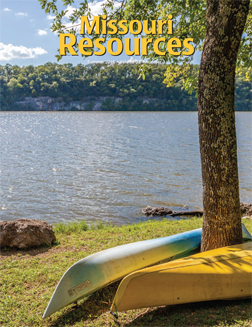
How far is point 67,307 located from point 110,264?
86 cm

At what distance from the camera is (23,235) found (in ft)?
21.1

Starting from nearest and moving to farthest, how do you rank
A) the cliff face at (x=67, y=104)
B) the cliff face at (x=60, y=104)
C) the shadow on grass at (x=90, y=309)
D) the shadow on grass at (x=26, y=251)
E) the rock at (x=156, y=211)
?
1. the shadow on grass at (x=90, y=309)
2. the shadow on grass at (x=26, y=251)
3. the rock at (x=156, y=211)
4. the cliff face at (x=67, y=104)
5. the cliff face at (x=60, y=104)

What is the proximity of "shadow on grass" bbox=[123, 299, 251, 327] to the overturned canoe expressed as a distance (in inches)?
32.4

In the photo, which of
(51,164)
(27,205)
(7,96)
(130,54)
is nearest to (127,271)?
(130,54)

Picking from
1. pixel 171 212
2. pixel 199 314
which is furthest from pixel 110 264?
pixel 171 212

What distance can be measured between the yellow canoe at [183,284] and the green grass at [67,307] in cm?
16

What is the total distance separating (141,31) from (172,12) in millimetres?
843

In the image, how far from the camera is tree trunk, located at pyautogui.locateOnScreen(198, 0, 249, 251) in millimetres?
4336

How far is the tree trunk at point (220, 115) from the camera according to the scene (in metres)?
4.34

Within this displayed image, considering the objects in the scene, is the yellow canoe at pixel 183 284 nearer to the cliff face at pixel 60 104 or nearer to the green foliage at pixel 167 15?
the green foliage at pixel 167 15

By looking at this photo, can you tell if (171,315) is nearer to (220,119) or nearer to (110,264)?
(110,264)

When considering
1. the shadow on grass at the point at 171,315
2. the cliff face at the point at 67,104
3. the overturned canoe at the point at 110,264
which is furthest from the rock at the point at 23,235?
the cliff face at the point at 67,104

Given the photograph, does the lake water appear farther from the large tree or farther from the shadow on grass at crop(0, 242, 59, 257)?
the large tree

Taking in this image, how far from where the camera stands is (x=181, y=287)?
13.0ft
